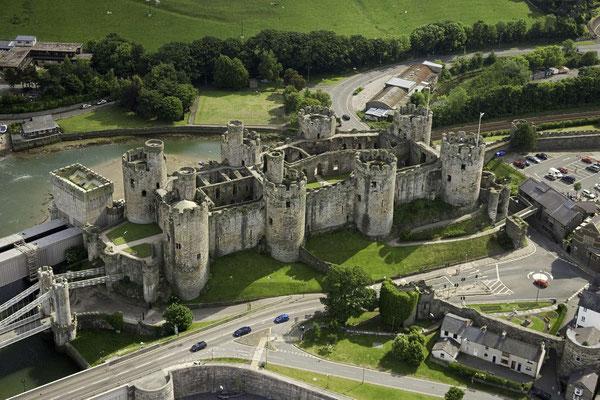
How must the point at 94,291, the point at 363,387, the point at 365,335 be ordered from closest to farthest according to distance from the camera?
the point at 363,387 < the point at 365,335 < the point at 94,291

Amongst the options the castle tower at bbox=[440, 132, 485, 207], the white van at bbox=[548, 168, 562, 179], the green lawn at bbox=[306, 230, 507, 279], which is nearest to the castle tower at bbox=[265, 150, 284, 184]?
the green lawn at bbox=[306, 230, 507, 279]

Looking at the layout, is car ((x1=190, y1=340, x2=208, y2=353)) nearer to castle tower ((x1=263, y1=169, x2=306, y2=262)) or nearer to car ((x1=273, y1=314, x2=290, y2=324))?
car ((x1=273, y1=314, x2=290, y2=324))

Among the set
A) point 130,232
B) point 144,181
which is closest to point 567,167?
point 144,181

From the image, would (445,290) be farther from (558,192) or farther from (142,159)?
(142,159)

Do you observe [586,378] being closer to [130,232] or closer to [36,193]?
[130,232]

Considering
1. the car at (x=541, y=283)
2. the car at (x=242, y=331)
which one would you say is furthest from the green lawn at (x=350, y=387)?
the car at (x=541, y=283)

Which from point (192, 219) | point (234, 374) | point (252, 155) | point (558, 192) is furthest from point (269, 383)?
point (558, 192)
